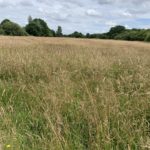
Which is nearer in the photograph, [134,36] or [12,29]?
[12,29]

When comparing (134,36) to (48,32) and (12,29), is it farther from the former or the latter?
(12,29)

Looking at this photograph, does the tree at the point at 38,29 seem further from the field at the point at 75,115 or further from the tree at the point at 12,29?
the field at the point at 75,115

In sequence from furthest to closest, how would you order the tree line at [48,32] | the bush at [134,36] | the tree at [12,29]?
the bush at [134,36], the tree line at [48,32], the tree at [12,29]

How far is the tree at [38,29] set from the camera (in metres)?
75.0

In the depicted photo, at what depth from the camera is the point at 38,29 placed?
247 ft

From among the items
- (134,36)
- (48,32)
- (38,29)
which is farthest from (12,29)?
(134,36)

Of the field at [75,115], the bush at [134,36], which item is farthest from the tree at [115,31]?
the field at [75,115]

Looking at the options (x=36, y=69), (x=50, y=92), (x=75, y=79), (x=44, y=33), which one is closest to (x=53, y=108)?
(x=50, y=92)

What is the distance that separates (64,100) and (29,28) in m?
74.1

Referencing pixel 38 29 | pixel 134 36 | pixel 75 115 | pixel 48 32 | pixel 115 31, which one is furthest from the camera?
pixel 115 31

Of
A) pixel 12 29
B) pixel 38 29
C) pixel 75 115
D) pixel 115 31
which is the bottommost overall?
pixel 115 31

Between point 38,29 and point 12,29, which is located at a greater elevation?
point 12,29

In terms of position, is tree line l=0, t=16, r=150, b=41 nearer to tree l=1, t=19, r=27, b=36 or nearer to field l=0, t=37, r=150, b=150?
tree l=1, t=19, r=27, b=36

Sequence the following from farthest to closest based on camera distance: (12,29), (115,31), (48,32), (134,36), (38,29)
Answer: (115,31)
(48,32)
(38,29)
(134,36)
(12,29)
